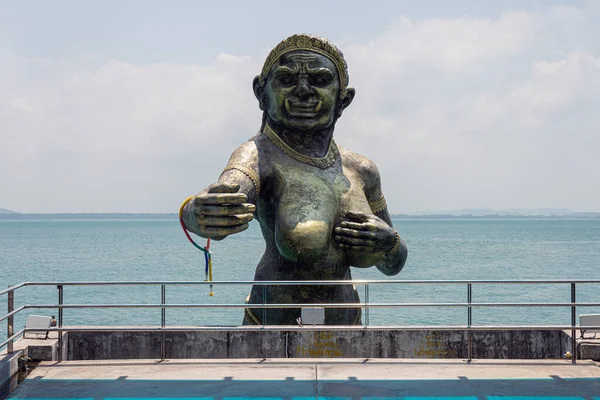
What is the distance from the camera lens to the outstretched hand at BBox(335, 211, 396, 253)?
777 centimetres

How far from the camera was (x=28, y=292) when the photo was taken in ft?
111

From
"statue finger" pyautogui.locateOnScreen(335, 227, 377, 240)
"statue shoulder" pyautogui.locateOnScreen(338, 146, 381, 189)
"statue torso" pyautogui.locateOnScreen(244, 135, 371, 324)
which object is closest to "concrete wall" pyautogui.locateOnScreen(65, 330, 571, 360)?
"statue torso" pyautogui.locateOnScreen(244, 135, 371, 324)

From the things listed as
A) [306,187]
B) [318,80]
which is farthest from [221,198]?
[318,80]

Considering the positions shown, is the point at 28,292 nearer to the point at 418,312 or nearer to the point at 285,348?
the point at 418,312

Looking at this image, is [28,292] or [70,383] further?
[28,292]

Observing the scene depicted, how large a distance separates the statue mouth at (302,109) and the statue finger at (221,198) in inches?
59.8

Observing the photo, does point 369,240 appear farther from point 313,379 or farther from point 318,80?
point 318,80

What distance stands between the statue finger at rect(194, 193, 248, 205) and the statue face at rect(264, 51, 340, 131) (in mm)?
1533

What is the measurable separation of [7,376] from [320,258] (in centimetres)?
330

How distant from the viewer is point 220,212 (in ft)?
22.7

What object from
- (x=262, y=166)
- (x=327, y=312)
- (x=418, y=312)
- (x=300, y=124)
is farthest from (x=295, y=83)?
(x=418, y=312)

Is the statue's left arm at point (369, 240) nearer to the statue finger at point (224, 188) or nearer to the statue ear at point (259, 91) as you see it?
the statue finger at point (224, 188)

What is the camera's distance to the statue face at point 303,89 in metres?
8.05

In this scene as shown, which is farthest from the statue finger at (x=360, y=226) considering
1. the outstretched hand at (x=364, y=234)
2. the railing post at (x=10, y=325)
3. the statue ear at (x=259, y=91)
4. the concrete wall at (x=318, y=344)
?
the railing post at (x=10, y=325)
